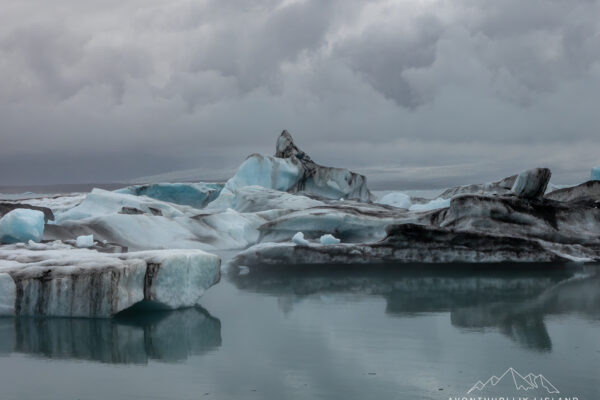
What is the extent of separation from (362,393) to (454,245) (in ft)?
29.1

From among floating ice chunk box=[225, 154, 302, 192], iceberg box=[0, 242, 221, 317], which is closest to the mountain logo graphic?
iceberg box=[0, 242, 221, 317]

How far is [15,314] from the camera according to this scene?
25.6 ft

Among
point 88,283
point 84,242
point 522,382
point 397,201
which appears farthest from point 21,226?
point 397,201

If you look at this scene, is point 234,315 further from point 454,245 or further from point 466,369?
point 454,245

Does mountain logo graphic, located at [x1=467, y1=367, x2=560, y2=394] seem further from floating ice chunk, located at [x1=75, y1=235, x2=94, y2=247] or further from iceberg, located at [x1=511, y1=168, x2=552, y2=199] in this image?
floating ice chunk, located at [x1=75, y1=235, x2=94, y2=247]

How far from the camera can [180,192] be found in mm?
30766

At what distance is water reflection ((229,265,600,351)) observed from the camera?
7738mm

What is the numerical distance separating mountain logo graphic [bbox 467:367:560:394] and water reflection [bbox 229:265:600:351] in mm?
980

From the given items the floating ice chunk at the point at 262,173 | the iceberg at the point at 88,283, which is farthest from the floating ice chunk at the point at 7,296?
the floating ice chunk at the point at 262,173

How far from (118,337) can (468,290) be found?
5.51m

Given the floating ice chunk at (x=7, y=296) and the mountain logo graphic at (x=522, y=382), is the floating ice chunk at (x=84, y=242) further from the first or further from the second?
the mountain logo graphic at (x=522, y=382)

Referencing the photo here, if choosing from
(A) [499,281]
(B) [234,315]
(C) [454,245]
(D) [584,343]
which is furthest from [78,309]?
(C) [454,245]

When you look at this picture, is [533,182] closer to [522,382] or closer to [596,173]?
[596,173]

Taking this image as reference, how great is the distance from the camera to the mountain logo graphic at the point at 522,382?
4.93 m
